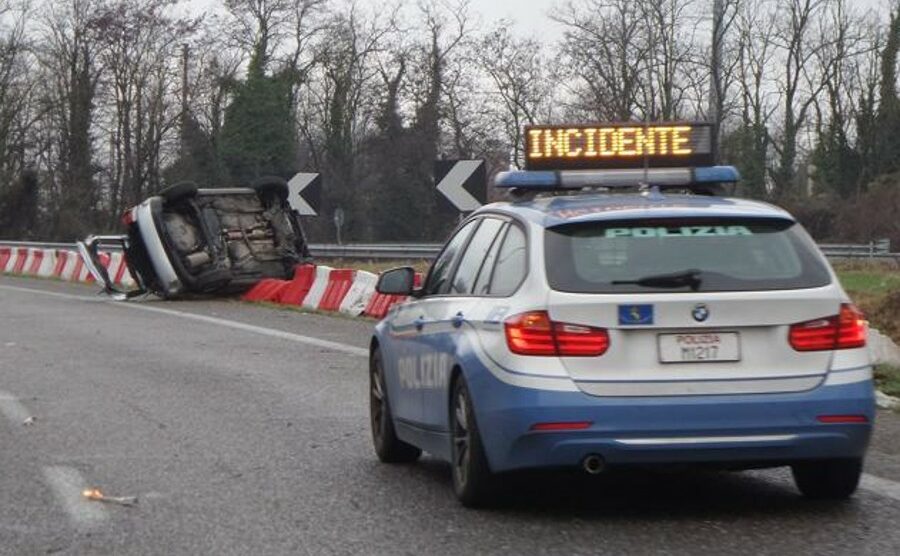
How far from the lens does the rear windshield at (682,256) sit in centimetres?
676

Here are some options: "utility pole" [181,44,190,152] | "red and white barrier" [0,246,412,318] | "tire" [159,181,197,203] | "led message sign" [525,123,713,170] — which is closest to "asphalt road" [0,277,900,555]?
"led message sign" [525,123,713,170]

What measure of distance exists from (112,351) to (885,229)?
39122 mm

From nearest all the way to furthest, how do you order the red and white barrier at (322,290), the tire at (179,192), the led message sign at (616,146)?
the led message sign at (616,146) < the red and white barrier at (322,290) < the tire at (179,192)

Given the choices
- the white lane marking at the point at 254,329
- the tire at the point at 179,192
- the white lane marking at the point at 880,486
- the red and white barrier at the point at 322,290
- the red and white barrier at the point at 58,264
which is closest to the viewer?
the white lane marking at the point at 880,486

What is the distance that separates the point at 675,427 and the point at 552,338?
0.61 meters

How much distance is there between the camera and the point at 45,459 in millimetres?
9031

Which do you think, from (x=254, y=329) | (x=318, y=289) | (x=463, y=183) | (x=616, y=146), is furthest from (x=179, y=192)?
(x=616, y=146)

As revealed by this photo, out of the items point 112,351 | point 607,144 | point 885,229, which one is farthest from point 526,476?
point 885,229

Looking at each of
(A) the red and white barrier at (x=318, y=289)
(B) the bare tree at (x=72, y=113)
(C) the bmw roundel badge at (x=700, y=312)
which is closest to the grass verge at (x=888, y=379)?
(C) the bmw roundel badge at (x=700, y=312)

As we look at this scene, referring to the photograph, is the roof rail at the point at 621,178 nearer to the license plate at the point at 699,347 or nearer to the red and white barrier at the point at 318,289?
the license plate at the point at 699,347

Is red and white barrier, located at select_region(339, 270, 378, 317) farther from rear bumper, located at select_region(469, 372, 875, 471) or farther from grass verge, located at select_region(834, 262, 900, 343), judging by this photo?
rear bumper, located at select_region(469, 372, 875, 471)

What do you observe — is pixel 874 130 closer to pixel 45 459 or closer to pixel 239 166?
pixel 239 166

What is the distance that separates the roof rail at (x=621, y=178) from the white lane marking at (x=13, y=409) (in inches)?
164

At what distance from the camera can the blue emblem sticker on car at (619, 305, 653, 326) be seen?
21.7ft
